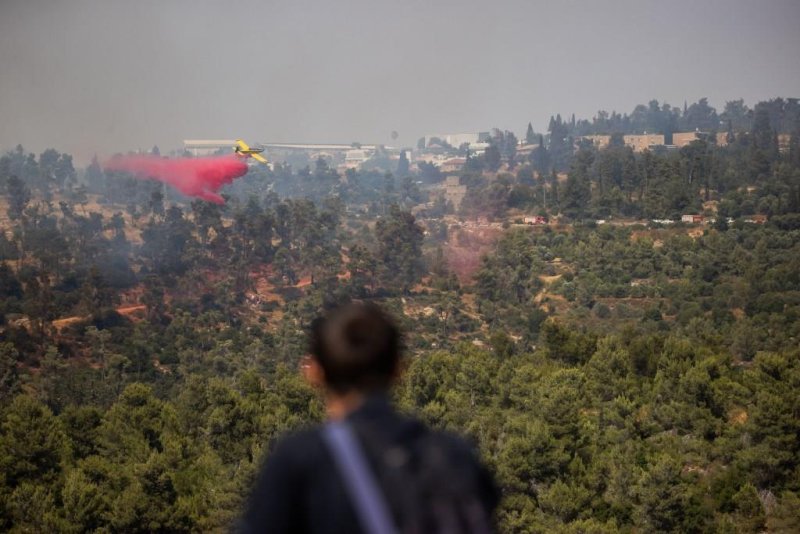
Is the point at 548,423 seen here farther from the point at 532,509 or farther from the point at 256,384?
the point at 256,384

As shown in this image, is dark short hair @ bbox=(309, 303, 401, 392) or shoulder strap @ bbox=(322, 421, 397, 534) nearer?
shoulder strap @ bbox=(322, 421, 397, 534)

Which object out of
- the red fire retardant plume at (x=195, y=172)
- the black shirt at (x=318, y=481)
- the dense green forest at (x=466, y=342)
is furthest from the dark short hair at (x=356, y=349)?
the red fire retardant plume at (x=195, y=172)

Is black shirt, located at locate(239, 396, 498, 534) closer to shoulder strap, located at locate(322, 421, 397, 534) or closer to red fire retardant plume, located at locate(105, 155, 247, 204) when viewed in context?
shoulder strap, located at locate(322, 421, 397, 534)

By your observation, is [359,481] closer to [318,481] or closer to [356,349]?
[318,481]

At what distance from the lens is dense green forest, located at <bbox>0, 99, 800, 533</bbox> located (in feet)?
62.0

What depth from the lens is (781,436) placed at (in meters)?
20.5

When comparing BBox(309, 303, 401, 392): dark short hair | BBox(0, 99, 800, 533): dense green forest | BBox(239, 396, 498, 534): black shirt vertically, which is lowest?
BBox(0, 99, 800, 533): dense green forest

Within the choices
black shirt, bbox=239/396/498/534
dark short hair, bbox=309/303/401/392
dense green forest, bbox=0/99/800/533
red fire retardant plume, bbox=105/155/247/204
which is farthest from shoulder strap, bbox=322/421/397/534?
red fire retardant plume, bbox=105/155/247/204

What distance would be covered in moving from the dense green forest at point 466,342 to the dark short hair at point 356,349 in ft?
24.2

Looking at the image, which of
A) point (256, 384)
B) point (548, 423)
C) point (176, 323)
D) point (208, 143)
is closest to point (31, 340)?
point (176, 323)

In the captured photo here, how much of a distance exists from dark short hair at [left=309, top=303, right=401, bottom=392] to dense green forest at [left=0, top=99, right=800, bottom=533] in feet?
24.2

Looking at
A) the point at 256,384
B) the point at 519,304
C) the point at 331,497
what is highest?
the point at 331,497

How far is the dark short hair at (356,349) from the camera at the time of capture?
7.93 ft

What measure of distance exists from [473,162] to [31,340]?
98.5 metres
